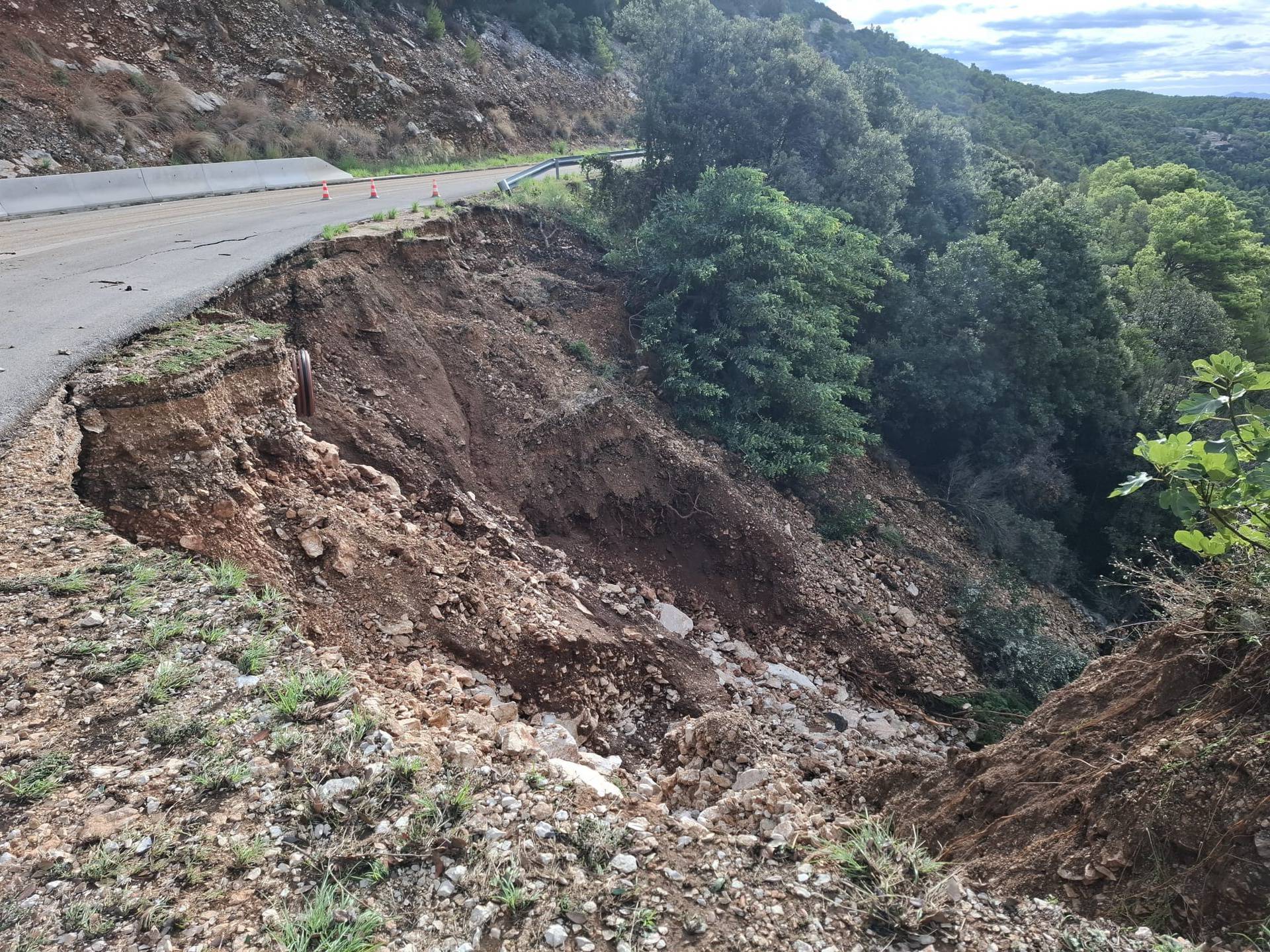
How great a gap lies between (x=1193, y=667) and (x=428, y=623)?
4.97m

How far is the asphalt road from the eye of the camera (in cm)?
556

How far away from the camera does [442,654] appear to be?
219 inches

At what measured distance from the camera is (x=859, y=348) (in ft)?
43.7

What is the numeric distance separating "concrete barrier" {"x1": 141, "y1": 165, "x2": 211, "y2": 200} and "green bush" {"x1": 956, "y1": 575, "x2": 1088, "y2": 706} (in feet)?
48.4

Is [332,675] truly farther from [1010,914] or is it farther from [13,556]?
[1010,914]

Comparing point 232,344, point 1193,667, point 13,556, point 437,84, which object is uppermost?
point 437,84

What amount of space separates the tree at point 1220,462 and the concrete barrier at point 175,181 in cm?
1520

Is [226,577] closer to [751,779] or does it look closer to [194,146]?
[751,779]

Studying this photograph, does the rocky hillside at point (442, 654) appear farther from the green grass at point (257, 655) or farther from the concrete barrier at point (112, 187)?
the concrete barrier at point (112, 187)

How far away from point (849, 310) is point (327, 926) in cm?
1158

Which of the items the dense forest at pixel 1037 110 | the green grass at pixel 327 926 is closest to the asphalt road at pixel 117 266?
the green grass at pixel 327 926

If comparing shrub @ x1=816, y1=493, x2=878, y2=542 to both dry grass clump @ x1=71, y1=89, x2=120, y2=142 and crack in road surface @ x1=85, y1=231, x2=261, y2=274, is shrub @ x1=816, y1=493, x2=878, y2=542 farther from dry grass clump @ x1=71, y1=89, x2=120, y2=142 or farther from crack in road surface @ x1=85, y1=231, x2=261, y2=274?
dry grass clump @ x1=71, y1=89, x2=120, y2=142

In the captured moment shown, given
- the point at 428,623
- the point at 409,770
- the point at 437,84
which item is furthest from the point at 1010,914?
the point at 437,84

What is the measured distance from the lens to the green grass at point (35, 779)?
9.12 ft
